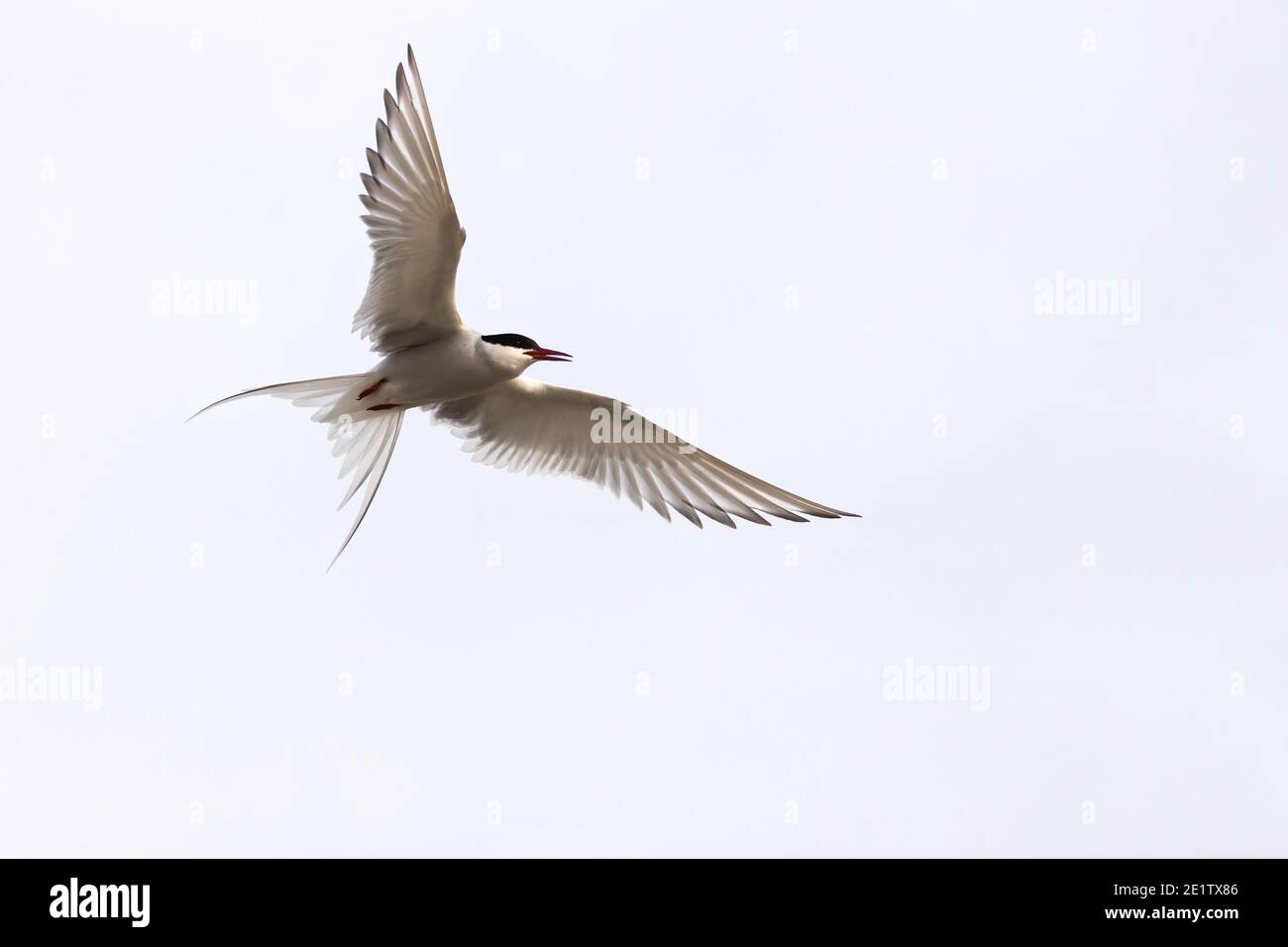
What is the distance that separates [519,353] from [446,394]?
578 millimetres

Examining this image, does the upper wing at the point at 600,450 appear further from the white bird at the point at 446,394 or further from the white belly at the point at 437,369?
the white belly at the point at 437,369

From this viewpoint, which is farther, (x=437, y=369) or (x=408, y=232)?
(x=437, y=369)

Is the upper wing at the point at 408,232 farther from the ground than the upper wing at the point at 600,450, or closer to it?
farther from the ground

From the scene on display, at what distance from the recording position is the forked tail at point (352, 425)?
25.5 feet

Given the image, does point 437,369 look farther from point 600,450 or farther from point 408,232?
point 600,450

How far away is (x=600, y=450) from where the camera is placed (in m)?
8.73

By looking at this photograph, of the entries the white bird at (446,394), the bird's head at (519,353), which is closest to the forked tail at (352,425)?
the white bird at (446,394)

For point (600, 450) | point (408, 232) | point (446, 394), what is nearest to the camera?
point (408, 232)

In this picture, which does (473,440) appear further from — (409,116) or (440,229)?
(409,116)

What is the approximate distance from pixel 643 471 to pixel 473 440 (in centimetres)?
121

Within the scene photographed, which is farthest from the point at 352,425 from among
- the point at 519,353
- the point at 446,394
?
the point at 519,353

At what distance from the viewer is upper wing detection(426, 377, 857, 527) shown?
8.20m
